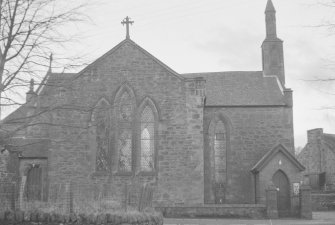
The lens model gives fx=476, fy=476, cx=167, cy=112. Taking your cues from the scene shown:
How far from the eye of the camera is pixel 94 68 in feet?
91.5

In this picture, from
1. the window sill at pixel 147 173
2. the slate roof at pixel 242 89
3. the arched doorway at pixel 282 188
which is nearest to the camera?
the window sill at pixel 147 173

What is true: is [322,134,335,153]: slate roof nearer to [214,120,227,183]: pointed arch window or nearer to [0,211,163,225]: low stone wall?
[214,120,227,183]: pointed arch window

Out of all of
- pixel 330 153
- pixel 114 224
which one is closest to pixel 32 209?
pixel 114 224

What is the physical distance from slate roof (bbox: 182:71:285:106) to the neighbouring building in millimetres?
15275

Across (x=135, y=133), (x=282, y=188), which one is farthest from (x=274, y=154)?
(x=135, y=133)

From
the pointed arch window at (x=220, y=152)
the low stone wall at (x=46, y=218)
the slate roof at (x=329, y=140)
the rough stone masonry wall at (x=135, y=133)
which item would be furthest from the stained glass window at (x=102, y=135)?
the slate roof at (x=329, y=140)

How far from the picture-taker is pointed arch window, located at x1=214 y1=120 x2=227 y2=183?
3275cm

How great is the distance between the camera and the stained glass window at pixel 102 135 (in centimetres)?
2731

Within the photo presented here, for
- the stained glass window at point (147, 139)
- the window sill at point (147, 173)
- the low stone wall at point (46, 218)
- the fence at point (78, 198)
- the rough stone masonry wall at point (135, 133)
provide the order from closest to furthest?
the low stone wall at point (46, 218) → the fence at point (78, 198) → the rough stone masonry wall at point (135, 133) → the window sill at point (147, 173) → the stained glass window at point (147, 139)

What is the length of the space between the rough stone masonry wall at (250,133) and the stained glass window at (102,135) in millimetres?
8131

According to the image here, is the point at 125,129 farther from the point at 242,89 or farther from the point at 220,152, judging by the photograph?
the point at 242,89

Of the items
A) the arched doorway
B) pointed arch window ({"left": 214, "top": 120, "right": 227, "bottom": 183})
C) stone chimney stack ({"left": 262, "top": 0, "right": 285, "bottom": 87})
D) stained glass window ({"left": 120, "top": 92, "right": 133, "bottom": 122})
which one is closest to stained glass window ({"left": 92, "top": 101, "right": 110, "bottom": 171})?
stained glass window ({"left": 120, "top": 92, "right": 133, "bottom": 122})

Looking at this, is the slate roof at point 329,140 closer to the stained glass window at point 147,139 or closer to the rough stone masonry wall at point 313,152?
the rough stone masonry wall at point 313,152

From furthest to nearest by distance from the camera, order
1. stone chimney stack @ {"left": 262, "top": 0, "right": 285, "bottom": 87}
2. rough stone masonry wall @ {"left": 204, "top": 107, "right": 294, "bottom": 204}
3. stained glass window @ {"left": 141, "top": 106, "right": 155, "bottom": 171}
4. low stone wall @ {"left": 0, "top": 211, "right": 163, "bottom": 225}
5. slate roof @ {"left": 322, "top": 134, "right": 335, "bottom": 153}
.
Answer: slate roof @ {"left": 322, "top": 134, "right": 335, "bottom": 153} < stone chimney stack @ {"left": 262, "top": 0, "right": 285, "bottom": 87} < rough stone masonry wall @ {"left": 204, "top": 107, "right": 294, "bottom": 204} < stained glass window @ {"left": 141, "top": 106, "right": 155, "bottom": 171} < low stone wall @ {"left": 0, "top": 211, "right": 163, "bottom": 225}
